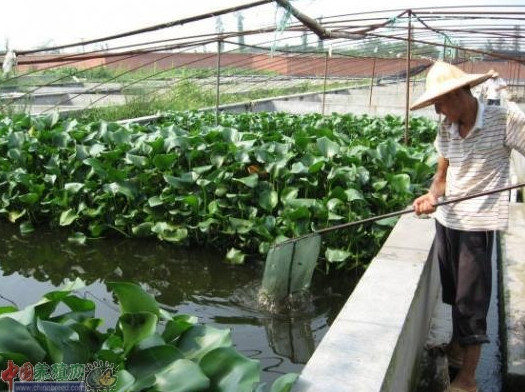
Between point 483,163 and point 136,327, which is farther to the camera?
point 483,163

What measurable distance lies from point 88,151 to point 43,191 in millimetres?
563

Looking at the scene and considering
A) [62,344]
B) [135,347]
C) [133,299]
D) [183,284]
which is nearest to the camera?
[62,344]

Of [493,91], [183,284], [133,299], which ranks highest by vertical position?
[493,91]

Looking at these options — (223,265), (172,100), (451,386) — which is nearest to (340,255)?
(223,265)

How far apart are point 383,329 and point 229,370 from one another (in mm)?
793

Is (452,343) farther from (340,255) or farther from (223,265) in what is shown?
(223,265)

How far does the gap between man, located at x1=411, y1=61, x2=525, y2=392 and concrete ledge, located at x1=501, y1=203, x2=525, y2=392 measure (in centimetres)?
23

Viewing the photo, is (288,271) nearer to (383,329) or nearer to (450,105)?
(383,329)

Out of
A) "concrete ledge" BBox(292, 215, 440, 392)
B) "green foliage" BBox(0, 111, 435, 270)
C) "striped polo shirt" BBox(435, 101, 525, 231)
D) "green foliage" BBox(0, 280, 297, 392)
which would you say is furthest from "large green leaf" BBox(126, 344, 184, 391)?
"green foliage" BBox(0, 111, 435, 270)

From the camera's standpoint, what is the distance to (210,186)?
4.76 meters

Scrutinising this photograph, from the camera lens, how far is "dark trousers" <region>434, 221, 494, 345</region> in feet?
8.46

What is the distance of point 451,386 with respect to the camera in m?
2.70

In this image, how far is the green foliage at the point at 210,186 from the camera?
4.38 meters

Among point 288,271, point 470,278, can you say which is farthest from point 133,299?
point 288,271
